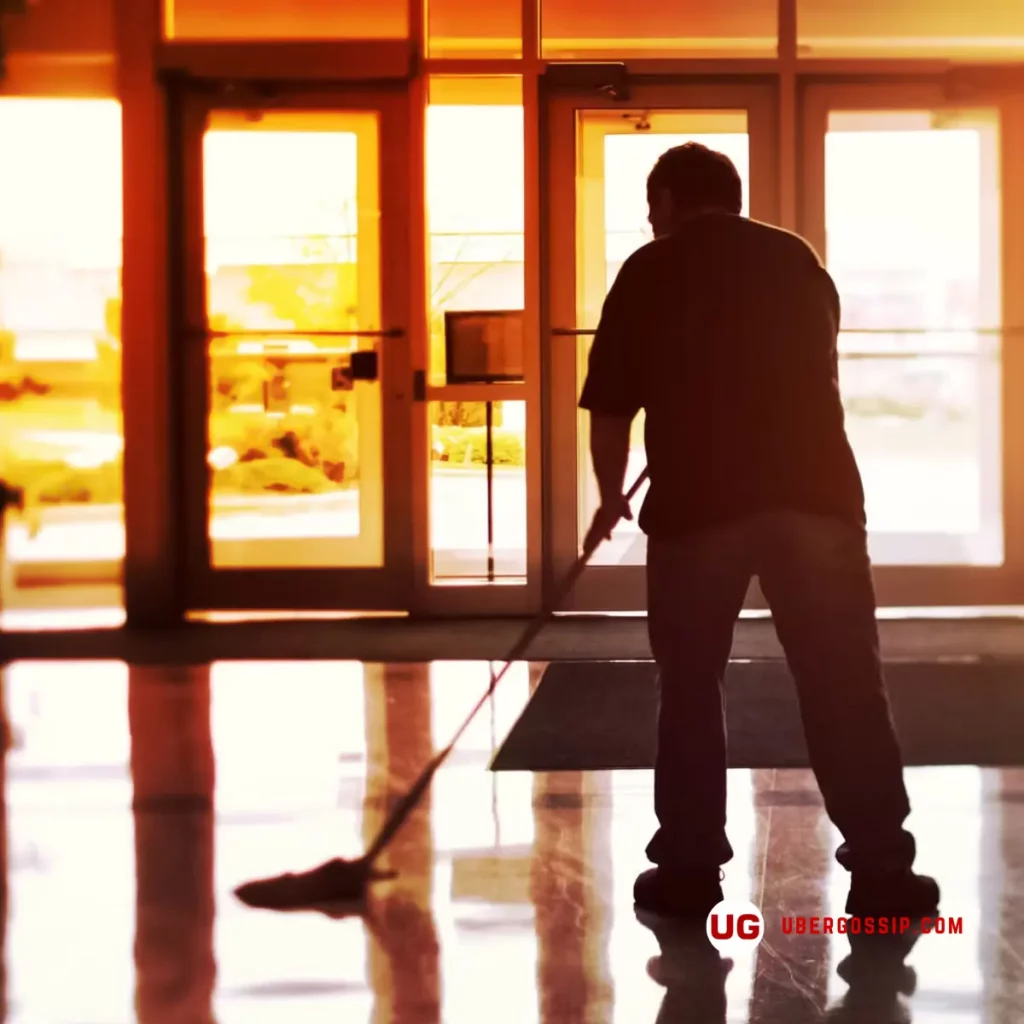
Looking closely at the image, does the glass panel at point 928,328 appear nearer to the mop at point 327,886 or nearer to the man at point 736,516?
the mop at point 327,886

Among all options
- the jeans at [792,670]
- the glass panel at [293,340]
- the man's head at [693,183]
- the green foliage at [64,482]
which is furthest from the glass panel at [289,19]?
the jeans at [792,670]

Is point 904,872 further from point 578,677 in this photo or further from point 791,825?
point 578,677

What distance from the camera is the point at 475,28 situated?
702 cm

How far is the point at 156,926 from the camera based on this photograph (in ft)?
9.53

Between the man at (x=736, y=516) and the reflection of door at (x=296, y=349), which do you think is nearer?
the man at (x=736, y=516)

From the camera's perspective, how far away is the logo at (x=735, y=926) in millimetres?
2732

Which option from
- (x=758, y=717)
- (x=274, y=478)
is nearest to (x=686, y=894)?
(x=758, y=717)

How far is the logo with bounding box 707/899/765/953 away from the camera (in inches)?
108

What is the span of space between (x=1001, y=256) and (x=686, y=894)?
518cm

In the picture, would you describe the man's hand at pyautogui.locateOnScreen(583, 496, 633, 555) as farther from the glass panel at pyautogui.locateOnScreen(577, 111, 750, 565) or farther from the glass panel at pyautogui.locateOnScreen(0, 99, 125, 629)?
the glass panel at pyautogui.locateOnScreen(0, 99, 125, 629)

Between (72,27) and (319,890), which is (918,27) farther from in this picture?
(319,890)

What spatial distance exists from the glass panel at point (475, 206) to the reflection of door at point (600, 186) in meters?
0.19

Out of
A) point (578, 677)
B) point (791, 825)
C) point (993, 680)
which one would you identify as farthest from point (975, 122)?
point (791, 825)

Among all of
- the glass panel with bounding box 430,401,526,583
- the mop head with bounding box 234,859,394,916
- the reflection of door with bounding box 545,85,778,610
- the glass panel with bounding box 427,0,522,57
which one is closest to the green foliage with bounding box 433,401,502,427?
the glass panel with bounding box 430,401,526,583
